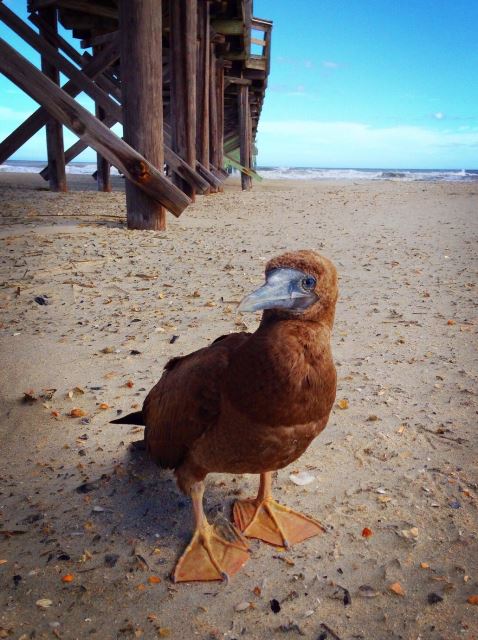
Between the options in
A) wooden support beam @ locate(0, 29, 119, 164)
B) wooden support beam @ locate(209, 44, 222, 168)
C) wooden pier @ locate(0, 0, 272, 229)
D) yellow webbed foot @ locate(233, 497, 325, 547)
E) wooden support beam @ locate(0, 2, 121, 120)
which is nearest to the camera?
yellow webbed foot @ locate(233, 497, 325, 547)

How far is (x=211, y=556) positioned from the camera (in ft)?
6.53

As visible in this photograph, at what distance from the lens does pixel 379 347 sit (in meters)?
3.84

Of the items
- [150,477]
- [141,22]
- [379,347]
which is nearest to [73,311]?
[150,477]

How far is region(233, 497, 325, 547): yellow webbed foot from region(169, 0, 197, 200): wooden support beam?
790 cm

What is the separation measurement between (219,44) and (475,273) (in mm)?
11661

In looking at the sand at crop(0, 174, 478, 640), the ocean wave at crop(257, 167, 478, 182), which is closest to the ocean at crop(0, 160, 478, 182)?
the ocean wave at crop(257, 167, 478, 182)

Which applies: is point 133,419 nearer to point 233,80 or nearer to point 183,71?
point 183,71

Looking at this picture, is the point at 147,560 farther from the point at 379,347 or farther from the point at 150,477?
the point at 379,347

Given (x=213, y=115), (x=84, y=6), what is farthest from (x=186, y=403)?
(x=213, y=115)

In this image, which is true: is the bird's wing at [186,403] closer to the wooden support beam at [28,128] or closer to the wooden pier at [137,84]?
the wooden pier at [137,84]

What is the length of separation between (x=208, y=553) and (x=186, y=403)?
1.92 ft

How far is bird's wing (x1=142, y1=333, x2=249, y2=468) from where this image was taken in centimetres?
195

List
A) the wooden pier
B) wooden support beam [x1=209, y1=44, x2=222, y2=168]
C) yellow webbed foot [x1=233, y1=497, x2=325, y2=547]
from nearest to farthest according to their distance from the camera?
yellow webbed foot [x1=233, y1=497, x2=325, y2=547]
the wooden pier
wooden support beam [x1=209, y1=44, x2=222, y2=168]

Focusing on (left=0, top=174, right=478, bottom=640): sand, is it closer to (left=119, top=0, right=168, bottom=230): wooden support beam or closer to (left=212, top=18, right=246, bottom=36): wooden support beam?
(left=119, top=0, right=168, bottom=230): wooden support beam
